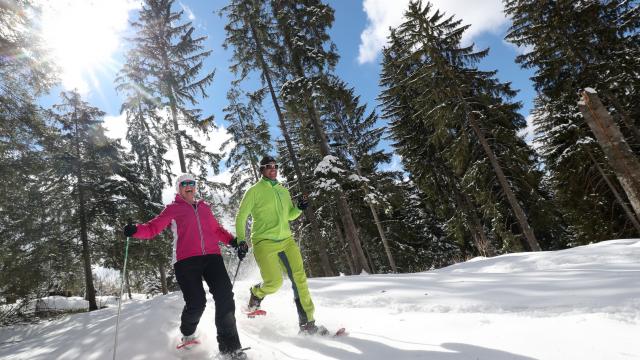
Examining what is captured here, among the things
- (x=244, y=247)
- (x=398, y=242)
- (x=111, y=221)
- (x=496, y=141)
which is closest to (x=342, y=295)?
(x=244, y=247)

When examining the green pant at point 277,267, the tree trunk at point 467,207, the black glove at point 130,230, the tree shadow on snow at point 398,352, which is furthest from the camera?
the tree trunk at point 467,207

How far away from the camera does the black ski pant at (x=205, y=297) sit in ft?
12.4

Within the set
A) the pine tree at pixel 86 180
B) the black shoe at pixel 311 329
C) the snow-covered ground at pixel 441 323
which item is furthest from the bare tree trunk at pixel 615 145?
the pine tree at pixel 86 180

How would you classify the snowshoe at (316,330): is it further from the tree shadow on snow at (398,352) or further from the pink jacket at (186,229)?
the pink jacket at (186,229)

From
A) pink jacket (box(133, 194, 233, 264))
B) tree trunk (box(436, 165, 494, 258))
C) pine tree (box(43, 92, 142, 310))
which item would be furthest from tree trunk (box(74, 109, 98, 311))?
tree trunk (box(436, 165, 494, 258))

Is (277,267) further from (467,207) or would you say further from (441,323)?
(467,207)

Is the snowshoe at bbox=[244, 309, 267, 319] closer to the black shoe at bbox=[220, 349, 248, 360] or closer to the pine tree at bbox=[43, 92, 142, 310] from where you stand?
the black shoe at bbox=[220, 349, 248, 360]

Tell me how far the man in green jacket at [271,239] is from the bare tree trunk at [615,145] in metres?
6.44

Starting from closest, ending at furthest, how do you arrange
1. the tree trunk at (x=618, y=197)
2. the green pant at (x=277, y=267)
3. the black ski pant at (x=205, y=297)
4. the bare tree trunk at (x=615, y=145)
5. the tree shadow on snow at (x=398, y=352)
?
the tree shadow on snow at (x=398, y=352), the black ski pant at (x=205, y=297), the green pant at (x=277, y=267), the bare tree trunk at (x=615, y=145), the tree trunk at (x=618, y=197)

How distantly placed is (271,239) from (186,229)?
1.03 m

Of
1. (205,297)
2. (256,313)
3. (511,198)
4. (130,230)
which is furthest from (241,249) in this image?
(511,198)

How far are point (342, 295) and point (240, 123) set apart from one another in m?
21.8

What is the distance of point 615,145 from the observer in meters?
6.89

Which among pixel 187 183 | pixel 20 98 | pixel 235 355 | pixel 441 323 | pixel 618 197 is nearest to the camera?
pixel 235 355
